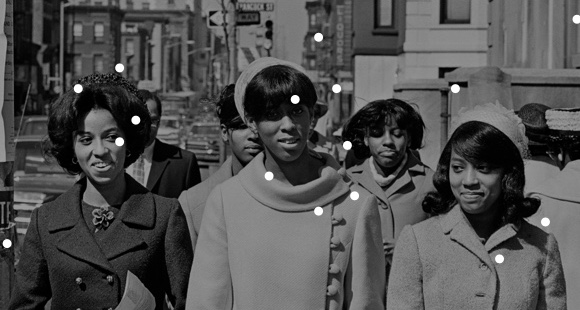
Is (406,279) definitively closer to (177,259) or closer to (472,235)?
(472,235)

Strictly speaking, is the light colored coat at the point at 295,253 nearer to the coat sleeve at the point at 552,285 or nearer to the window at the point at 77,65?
the coat sleeve at the point at 552,285

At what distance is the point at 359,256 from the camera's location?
3881 mm

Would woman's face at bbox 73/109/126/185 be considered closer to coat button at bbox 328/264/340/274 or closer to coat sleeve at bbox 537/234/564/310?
coat button at bbox 328/264/340/274

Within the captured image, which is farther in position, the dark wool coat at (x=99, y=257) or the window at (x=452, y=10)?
the window at (x=452, y=10)

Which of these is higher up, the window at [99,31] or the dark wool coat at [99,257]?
the window at [99,31]

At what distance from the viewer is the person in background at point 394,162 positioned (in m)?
5.64

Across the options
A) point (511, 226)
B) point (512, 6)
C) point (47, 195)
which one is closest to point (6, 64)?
point (511, 226)

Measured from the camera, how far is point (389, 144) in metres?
5.70

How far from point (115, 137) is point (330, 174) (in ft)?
2.49

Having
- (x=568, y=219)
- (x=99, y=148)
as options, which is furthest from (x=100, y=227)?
(x=568, y=219)

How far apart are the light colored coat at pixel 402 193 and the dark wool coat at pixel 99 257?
1577 millimetres

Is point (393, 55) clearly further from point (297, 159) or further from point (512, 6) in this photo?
point (297, 159)

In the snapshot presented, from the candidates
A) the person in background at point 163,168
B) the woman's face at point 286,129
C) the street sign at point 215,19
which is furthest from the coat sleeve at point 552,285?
the street sign at point 215,19
